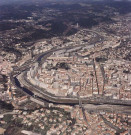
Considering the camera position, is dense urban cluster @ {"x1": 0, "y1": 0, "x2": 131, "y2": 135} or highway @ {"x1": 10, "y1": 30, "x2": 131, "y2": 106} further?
highway @ {"x1": 10, "y1": 30, "x2": 131, "y2": 106}

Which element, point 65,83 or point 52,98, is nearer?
point 52,98

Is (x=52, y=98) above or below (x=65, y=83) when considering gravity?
below

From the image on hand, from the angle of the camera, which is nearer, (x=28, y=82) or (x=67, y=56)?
(x=28, y=82)

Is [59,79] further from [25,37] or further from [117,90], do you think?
[25,37]

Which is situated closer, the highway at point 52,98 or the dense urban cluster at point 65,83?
the dense urban cluster at point 65,83

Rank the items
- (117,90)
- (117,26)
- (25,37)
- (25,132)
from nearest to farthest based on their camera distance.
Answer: (25,132)
(117,90)
(25,37)
(117,26)

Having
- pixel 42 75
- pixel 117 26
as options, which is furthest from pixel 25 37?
pixel 117 26

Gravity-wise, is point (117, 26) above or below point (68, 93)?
above

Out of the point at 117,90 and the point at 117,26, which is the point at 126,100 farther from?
the point at 117,26

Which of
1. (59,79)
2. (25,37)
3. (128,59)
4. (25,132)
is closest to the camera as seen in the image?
(25,132)

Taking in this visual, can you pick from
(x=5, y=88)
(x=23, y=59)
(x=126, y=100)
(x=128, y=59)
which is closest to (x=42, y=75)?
(x=5, y=88)
